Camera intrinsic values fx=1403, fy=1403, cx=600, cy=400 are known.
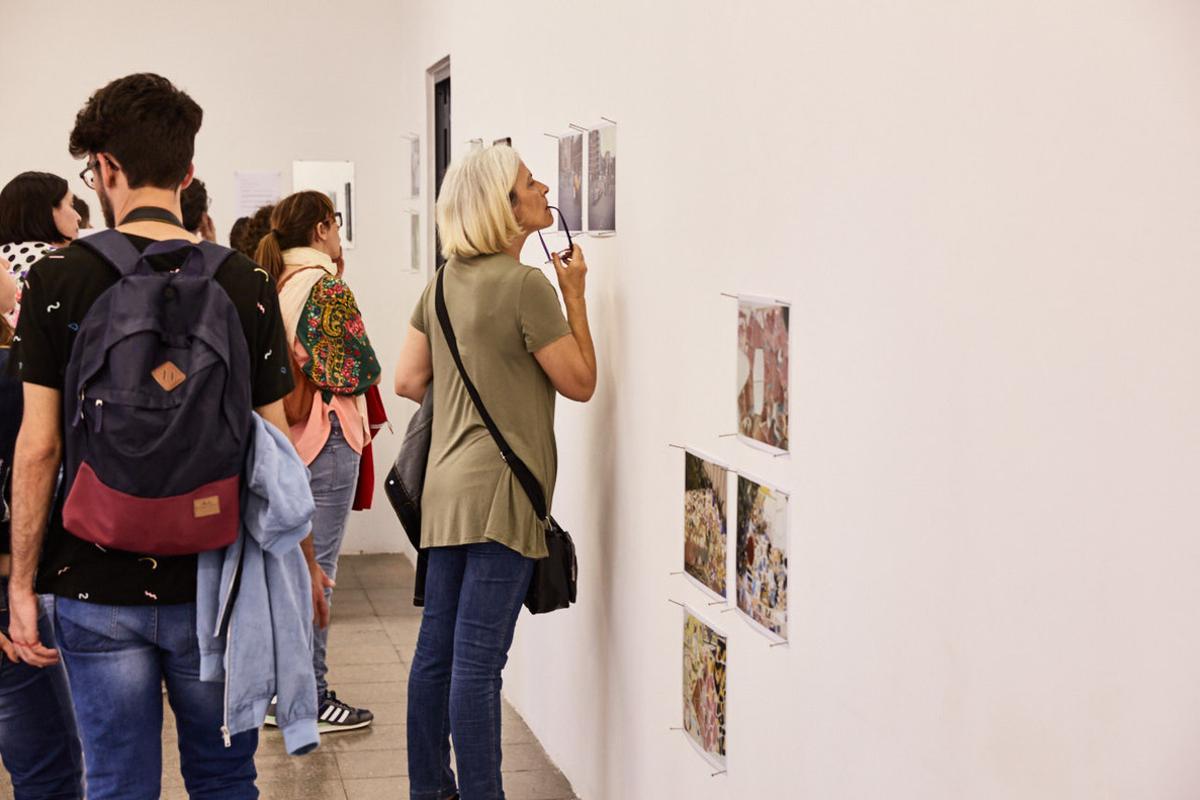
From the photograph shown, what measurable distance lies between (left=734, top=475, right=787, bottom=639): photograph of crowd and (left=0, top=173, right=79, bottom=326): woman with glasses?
96.6 inches

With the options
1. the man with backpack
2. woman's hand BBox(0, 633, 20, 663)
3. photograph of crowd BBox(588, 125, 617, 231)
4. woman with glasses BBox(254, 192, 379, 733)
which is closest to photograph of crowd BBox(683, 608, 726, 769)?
the man with backpack

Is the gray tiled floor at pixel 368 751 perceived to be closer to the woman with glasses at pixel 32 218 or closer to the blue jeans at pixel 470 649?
the blue jeans at pixel 470 649

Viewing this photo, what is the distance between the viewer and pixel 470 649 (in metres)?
3.24

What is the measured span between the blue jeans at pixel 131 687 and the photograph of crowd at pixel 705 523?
945 millimetres

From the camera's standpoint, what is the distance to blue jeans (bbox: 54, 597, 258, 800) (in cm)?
227

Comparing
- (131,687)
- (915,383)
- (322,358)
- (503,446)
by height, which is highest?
(915,383)

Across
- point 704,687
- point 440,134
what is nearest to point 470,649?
point 704,687

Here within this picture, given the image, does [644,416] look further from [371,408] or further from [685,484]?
[371,408]

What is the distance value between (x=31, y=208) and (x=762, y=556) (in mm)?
2658

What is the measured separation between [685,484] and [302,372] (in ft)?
5.72

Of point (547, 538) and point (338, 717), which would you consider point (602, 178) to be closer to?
point (547, 538)

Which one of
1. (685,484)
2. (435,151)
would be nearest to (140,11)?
(435,151)

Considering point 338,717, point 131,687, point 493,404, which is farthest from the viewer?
point 338,717

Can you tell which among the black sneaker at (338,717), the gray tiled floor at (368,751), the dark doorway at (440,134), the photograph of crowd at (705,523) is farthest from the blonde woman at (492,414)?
the dark doorway at (440,134)
